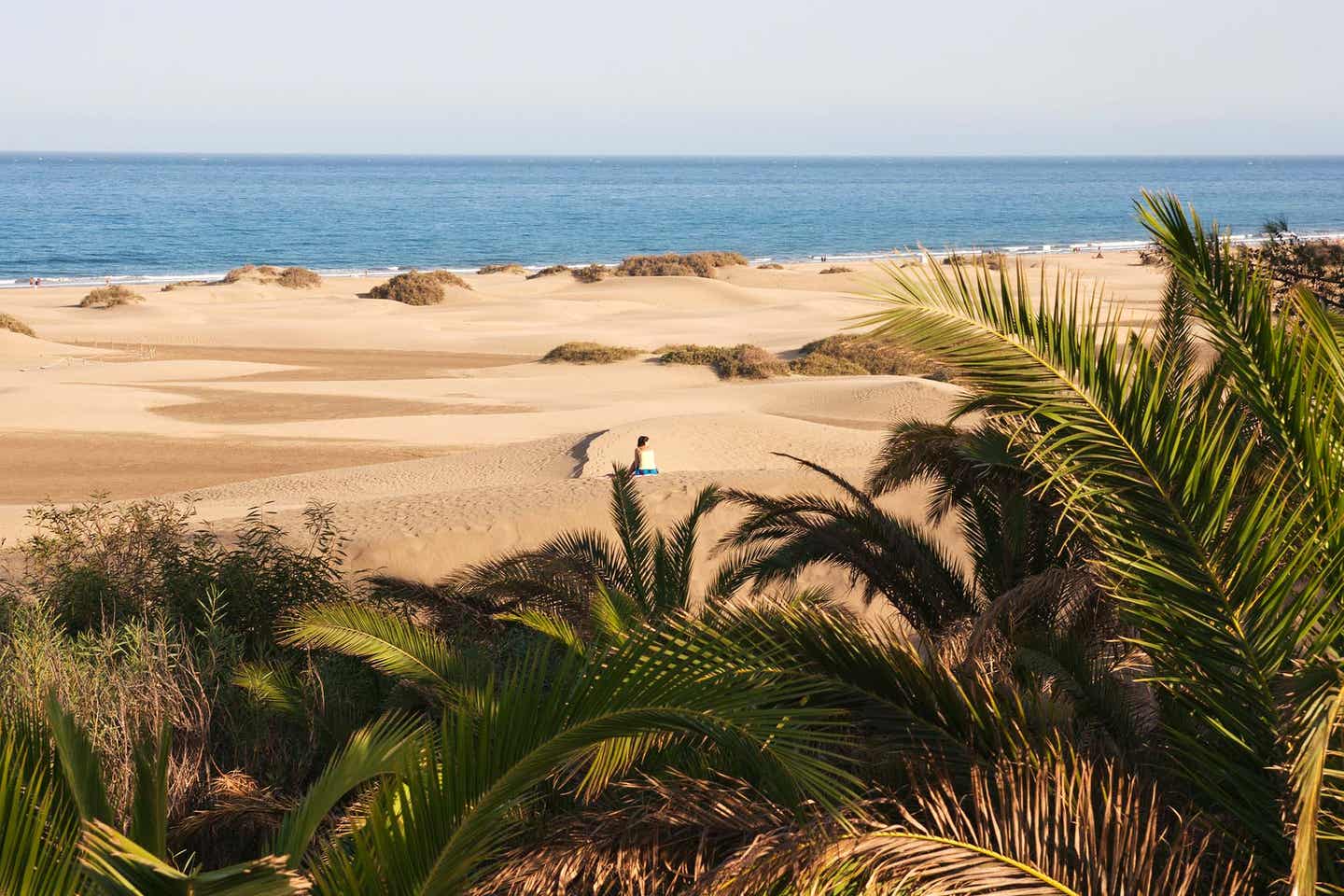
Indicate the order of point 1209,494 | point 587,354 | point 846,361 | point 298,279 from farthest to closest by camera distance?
point 298,279
point 587,354
point 846,361
point 1209,494

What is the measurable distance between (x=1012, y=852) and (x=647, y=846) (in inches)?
42.6

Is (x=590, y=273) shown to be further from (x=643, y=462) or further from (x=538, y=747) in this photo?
(x=538, y=747)

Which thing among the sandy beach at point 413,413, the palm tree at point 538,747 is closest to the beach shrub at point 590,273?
the sandy beach at point 413,413

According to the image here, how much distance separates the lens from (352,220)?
8612 centimetres

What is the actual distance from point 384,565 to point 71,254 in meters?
56.6

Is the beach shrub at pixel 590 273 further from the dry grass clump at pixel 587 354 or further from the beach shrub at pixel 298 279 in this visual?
the dry grass clump at pixel 587 354

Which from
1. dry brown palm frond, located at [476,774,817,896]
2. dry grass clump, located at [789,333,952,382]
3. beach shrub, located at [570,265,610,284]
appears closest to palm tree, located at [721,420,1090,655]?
dry brown palm frond, located at [476,774,817,896]

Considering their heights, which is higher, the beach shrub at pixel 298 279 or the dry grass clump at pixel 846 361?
the beach shrub at pixel 298 279

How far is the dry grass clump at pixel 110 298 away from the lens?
39.0 metres

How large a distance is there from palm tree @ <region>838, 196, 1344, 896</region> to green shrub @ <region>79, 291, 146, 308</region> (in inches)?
1543

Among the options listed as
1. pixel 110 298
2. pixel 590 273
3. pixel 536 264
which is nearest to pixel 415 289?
pixel 590 273

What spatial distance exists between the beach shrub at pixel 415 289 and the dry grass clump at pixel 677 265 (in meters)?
8.60

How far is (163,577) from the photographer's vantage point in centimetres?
891

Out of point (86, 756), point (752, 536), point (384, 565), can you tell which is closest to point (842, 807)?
point (86, 756)
